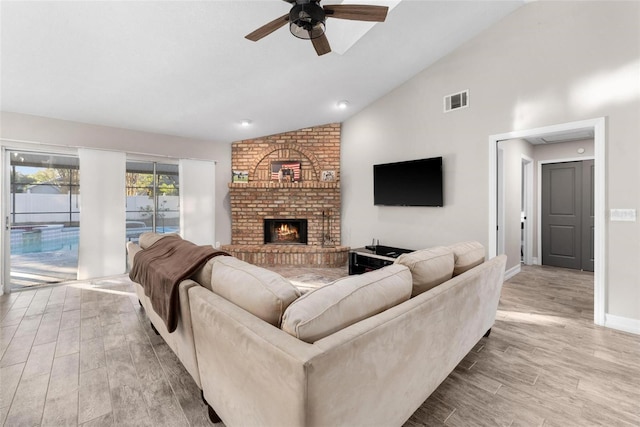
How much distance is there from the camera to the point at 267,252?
210 inches

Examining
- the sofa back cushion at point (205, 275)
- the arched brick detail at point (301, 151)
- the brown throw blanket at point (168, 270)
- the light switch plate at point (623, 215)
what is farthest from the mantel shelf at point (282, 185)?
the sofa back cushion at point (205, 275)

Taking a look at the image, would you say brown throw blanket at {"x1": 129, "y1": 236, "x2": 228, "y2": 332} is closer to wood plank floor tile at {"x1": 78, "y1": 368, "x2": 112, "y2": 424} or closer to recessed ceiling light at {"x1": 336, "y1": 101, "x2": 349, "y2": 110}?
wood plank floor tile at {"x1": 78, "y1": 368, "x2": 112, "y2": 424}

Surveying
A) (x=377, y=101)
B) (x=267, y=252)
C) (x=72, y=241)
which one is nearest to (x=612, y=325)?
(x=377, y=101)

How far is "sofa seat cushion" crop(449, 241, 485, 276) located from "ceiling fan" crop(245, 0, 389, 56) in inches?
67.2

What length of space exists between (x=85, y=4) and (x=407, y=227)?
4.28 meters

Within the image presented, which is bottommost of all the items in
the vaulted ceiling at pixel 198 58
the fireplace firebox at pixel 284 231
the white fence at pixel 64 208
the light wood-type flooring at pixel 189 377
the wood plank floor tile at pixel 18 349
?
the light wood-type flooring at pixel 189 377

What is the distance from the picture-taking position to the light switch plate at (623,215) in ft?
8.44

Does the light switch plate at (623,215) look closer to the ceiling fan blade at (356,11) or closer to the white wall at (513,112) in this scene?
A: the white wall at (513,112)

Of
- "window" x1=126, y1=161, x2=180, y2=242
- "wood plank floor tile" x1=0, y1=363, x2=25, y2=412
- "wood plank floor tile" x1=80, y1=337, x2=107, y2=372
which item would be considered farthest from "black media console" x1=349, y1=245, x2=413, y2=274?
"wood plank floor tile" x1=0, y1=363, x2=25, y2=412

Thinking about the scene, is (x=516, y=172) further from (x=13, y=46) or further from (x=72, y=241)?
(x=72, y=241)

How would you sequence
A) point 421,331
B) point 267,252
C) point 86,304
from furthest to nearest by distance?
point 267,252 → point 86,304 → point 421,331

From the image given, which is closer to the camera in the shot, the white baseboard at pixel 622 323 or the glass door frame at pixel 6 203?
the white baseboard at pixel 622 323

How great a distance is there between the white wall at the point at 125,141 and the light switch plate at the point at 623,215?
5544 millimetres

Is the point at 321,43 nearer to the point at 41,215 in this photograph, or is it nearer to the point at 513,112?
the point at 513,112
